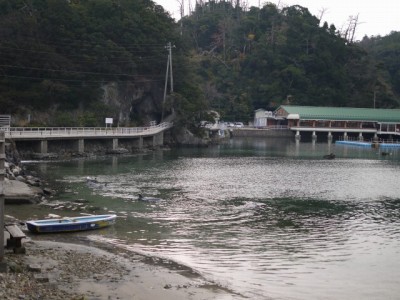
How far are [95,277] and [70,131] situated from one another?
40062 mm

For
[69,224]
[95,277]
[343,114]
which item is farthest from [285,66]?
[95,277]

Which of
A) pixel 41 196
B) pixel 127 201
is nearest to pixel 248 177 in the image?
pixel 127 201

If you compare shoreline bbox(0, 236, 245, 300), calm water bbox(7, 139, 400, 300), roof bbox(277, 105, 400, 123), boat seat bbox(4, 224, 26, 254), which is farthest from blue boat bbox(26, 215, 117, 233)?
roof bbox(277, 105, 400, 123)

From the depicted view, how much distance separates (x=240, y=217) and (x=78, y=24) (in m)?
50.1

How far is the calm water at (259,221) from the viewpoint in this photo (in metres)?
15.8

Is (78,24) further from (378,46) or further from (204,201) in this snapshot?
(378,46)

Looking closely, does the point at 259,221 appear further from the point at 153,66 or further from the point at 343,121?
the point at 343,121

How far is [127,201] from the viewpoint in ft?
92.6

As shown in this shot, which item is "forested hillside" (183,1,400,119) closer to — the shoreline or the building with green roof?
the building with green roof

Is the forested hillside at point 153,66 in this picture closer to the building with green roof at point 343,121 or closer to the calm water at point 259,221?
the building with green roof at point 343,121

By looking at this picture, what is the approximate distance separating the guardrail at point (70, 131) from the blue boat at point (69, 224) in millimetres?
23355

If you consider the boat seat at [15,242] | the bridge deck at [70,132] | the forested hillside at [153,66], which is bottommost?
the boat seat at [15,242]

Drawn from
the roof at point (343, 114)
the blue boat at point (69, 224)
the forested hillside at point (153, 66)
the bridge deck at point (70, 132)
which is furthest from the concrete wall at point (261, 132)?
the blue boat at point (69, 224)

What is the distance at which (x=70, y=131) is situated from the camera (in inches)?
2045
